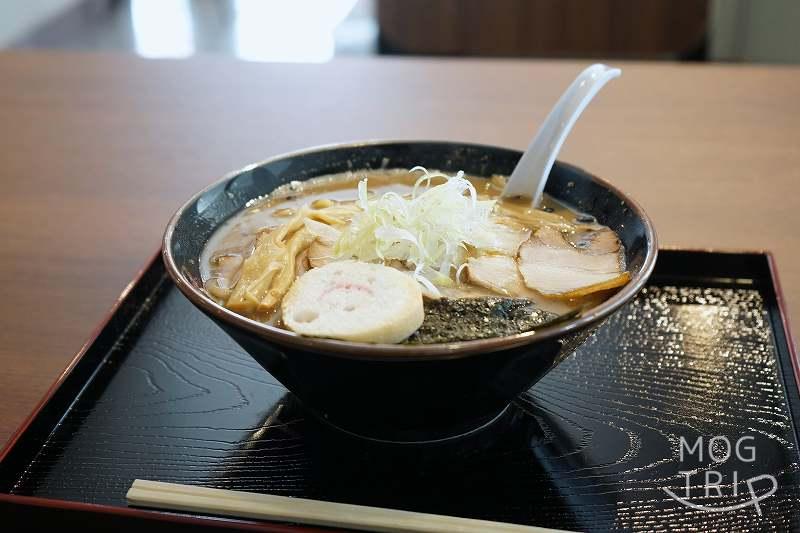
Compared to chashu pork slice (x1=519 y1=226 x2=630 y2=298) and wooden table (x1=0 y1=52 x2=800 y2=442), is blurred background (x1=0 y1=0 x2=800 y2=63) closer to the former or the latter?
wooden table (x1=0 y1=52 x2=800 y2=442)

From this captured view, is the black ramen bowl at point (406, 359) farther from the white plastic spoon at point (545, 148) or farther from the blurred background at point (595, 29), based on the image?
the blurred background at point (595, 29)

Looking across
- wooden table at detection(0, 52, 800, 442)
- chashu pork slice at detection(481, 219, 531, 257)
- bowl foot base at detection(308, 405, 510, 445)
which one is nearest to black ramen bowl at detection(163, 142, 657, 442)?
bowl foot base at detection(308, 405, 510, 445)

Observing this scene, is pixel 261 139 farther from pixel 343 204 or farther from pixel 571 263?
pixel 571 263

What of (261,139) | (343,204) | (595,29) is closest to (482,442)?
(343,204)

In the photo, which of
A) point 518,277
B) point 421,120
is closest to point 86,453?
point 518,277

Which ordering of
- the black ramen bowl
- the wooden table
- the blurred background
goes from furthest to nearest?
the blurred background < the wooden table < the black ramen bowl
